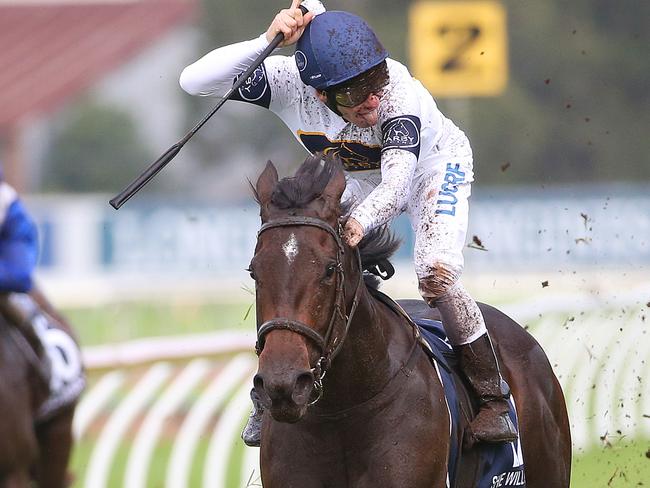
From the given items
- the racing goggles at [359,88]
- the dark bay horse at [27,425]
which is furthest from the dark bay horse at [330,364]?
the dark bay horse at [27,425]

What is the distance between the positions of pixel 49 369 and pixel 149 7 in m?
30.9

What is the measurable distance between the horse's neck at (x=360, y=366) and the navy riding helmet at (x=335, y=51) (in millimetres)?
756

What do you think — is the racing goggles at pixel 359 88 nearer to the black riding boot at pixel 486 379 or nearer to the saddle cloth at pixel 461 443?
the saddle cloth at pixel 461 443

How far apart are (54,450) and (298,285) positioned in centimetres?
228

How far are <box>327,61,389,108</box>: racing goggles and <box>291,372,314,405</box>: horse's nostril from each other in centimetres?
114

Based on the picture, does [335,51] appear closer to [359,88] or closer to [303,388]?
[359,88]

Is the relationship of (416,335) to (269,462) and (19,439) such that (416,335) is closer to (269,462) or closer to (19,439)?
(269,462)

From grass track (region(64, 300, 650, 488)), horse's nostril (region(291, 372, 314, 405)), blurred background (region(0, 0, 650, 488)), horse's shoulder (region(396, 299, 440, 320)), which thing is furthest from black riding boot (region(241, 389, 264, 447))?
grass track (region(64, 300, 650, 488))

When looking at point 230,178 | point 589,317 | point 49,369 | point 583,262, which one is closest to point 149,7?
point 230,178

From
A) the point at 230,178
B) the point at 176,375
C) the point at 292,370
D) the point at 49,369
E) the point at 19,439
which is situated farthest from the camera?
the point at 230,178

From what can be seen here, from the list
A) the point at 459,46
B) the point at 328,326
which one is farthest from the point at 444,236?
the point at 459,46

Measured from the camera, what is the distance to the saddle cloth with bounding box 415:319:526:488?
16.0ft

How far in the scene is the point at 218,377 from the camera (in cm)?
870

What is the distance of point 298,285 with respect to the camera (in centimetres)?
406
